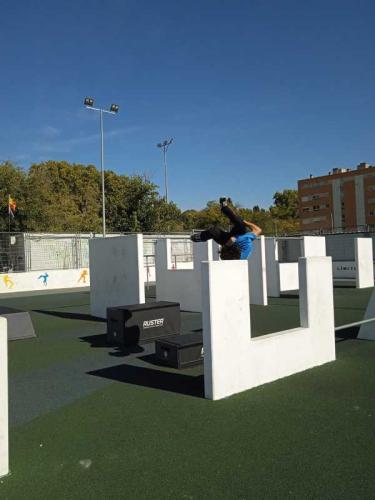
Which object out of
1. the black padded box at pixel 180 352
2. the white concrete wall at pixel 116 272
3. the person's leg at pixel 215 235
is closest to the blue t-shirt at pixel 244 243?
the person's leg at pixel 215 235

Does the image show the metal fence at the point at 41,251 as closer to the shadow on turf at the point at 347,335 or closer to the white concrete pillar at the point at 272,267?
the white concrete pillar at the point at 272,267

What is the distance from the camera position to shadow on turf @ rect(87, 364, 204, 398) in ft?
16.1

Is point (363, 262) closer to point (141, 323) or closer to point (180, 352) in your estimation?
point (141, 323)

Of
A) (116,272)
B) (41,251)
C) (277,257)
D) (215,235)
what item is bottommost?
(116,272)

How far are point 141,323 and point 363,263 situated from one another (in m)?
11.8

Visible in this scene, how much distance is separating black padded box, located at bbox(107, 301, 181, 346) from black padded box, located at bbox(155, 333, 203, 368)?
4.70 ft

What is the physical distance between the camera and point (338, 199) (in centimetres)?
7756

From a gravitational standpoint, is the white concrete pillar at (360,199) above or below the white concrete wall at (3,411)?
above

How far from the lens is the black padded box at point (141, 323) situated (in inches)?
295

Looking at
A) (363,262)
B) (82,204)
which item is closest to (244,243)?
(363,262)

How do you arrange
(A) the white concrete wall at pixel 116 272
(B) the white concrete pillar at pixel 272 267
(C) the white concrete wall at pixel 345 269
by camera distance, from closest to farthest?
(A) the white concrete wall at pixel 116 272 → (B) the white concrete pillar at pixel 272 267 → (C) the white concrete wall at pixel 345 269

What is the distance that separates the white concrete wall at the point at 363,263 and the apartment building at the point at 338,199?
5353 centimetres

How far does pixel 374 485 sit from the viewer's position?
2730 millimetres

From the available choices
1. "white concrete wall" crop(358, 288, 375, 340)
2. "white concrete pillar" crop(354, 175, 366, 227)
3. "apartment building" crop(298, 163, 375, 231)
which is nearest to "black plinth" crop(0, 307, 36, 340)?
"white concrete wall" crop(358, 288, 375, 340)
